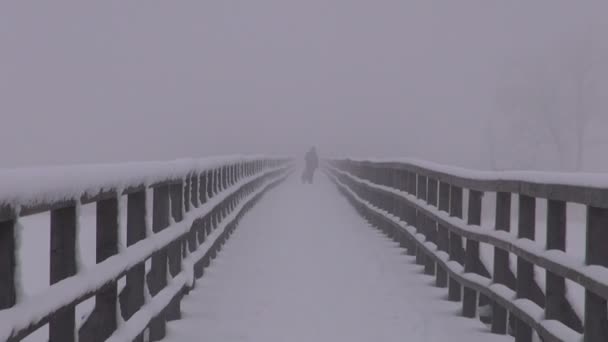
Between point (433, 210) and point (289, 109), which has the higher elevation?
point (289, 109)

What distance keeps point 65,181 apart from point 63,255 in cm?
36

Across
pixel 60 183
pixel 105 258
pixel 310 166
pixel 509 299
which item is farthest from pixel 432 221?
pixel 310 166

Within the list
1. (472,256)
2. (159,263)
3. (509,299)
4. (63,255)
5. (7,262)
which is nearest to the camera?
(7,262)

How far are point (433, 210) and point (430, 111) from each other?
569 feet

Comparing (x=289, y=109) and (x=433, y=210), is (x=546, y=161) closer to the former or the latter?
(x=433, y=210)

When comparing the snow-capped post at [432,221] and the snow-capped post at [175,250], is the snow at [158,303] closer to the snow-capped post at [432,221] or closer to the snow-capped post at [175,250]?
the snow-capped post at [175,250]

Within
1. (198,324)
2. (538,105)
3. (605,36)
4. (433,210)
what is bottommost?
(198,324)

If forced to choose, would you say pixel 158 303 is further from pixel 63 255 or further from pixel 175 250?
pixel 63 255

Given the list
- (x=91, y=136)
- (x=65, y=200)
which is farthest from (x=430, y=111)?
(x=65, y=200)

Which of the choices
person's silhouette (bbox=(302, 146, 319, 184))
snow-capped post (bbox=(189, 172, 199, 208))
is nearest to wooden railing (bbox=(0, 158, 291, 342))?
snow-capped post (bbox=(189, 172, 199, 208))

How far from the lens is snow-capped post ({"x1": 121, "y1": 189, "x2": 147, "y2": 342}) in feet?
17.2

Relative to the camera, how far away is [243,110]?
17875 centimetres

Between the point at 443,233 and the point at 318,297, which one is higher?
the point at 443,233

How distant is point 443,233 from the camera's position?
8.79 meters
